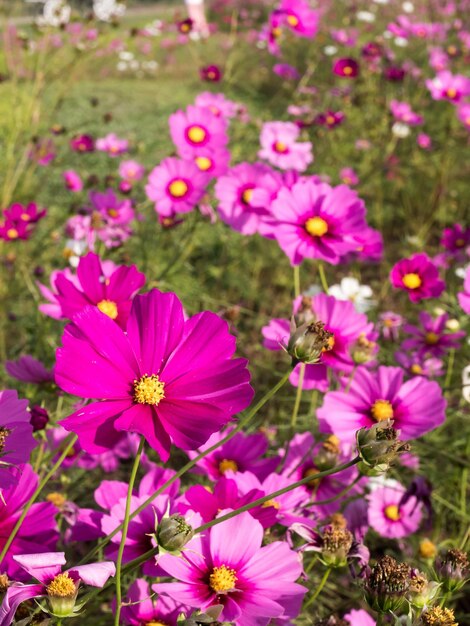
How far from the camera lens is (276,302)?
2.32 m

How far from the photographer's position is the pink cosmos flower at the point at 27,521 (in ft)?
2.08

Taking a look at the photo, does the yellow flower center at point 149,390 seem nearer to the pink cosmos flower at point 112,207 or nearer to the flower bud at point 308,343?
the flower bud at point 308,343

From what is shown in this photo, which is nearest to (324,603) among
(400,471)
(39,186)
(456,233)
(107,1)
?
(400,471)

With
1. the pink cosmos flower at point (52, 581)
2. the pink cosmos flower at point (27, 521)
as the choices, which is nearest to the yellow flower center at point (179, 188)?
the pink cosmos flower at point (27, 521)

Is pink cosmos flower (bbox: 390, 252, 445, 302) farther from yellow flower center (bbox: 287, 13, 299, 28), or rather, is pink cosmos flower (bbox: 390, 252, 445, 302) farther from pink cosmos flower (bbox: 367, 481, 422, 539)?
yellow flower center (bbox: 287, 13, 299, 28)

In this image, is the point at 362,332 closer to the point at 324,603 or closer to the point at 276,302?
the point at 324,603

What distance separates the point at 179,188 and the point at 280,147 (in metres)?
0.46

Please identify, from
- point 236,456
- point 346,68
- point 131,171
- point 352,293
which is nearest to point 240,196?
point 352,293

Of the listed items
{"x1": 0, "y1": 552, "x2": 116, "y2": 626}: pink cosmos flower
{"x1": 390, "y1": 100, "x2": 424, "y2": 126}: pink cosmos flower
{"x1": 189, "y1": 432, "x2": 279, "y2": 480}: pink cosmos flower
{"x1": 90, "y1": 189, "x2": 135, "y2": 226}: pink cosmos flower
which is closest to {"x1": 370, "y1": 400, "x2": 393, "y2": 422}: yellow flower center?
{"x1": 189, "y1": 432, "x2": 279, "y2": 480}: pink cosmos flower

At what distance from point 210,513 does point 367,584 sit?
6.7 inches

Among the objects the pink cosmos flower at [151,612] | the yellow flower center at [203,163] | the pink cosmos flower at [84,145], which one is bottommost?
the pink cosmos flower at [84,145]

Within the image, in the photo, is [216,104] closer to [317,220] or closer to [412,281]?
[412,281]

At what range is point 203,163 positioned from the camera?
62.9 inches

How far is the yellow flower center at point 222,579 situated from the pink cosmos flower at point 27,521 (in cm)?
17
